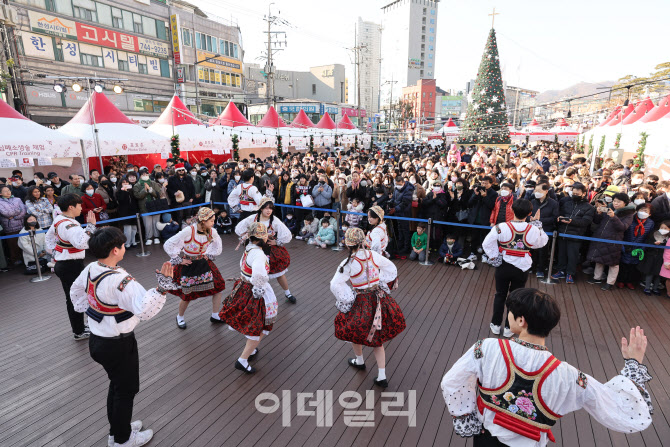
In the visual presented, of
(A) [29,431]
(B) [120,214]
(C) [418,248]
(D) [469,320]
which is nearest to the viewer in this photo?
(A) [29,431]

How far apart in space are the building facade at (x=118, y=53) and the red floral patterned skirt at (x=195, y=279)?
593 inches

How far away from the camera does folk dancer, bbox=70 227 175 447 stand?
2641 mm

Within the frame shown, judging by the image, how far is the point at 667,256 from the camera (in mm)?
5625

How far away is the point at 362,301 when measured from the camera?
11.6 feet

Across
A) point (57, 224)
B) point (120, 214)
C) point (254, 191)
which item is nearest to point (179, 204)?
point (120, 214)

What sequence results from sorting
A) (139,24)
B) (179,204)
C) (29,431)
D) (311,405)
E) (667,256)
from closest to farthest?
(29,431) < (311,405) < (667,256) < (179,204) < (139,24)

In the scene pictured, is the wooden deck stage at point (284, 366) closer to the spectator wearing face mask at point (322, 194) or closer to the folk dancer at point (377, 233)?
the folk dancer at point (377, 233)

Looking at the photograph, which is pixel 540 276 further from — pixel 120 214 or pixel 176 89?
pixel 176 89

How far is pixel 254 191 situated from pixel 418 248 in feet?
11.9

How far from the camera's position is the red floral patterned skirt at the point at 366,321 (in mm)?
3473

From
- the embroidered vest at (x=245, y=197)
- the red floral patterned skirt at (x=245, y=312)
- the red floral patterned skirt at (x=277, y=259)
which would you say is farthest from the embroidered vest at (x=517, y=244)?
the embroidered vest at (x=245, y=197)

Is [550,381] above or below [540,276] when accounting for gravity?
above

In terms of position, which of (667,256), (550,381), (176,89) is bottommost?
(667,256)

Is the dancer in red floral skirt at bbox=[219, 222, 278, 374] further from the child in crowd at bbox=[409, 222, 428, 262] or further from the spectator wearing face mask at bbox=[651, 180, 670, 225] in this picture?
the spectator wearing face mask at bbox=[651, 180, 670, 225]
